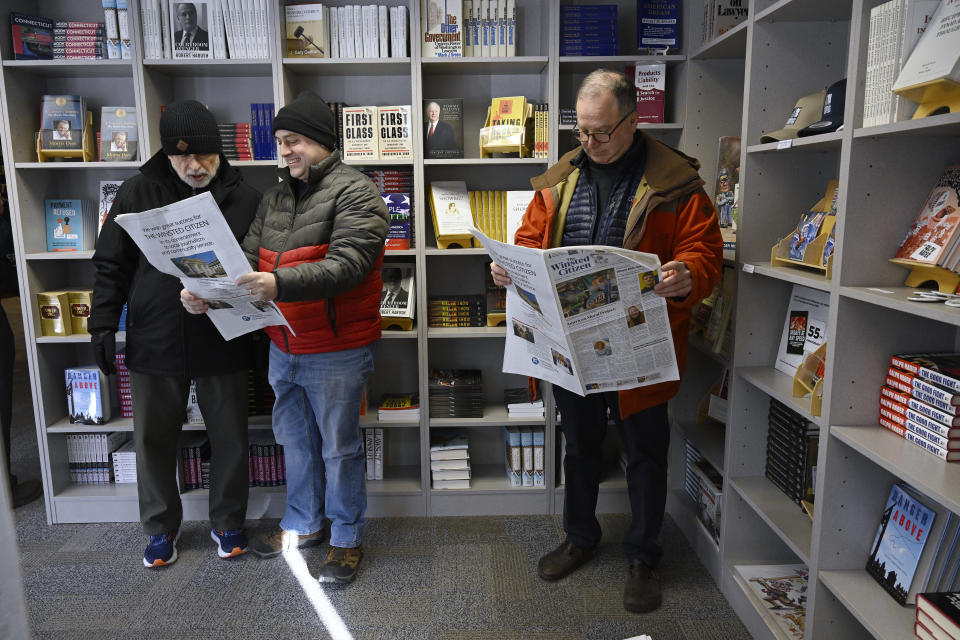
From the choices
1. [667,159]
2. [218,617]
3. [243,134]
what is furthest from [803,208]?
[218,617]

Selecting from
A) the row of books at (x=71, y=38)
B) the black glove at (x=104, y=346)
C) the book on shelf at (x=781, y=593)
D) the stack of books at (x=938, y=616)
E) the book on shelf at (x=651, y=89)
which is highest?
the row of books at (x=71, y=38)

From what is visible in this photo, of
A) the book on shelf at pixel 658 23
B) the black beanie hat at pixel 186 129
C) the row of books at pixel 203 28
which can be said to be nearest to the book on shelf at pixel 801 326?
the book on shelf at pixel 658 23

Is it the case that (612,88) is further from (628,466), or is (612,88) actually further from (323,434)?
(323,434)

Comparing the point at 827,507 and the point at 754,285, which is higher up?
the point at 754,285

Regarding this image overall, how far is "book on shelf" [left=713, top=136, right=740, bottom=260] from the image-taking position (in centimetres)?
261

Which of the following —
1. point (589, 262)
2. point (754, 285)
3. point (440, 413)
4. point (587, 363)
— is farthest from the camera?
point (440, 413)

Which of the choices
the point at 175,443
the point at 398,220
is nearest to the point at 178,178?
the point at 398,220

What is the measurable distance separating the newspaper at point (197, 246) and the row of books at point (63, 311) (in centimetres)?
116

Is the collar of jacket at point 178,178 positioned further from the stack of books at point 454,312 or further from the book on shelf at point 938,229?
the book on shelf at point 938,229

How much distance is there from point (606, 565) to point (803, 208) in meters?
1.49

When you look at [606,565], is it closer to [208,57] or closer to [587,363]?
[587,363]

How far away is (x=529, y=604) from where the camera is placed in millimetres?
2408

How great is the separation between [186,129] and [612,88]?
1.45 meters

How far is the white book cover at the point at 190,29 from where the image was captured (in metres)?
2.82
